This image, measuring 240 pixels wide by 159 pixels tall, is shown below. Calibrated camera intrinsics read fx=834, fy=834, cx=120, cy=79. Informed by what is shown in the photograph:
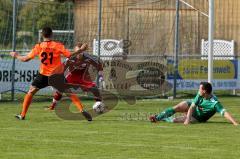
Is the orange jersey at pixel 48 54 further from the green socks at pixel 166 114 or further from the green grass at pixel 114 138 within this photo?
the green socks at pixel 166 114

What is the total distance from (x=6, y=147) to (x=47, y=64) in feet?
18.3

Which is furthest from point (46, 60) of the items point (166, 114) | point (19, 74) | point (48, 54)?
point (19, 74)

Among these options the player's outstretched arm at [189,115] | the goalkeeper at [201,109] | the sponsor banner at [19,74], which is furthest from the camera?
the sponsor banner at [19,74]

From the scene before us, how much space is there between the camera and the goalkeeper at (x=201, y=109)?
57.4 ft

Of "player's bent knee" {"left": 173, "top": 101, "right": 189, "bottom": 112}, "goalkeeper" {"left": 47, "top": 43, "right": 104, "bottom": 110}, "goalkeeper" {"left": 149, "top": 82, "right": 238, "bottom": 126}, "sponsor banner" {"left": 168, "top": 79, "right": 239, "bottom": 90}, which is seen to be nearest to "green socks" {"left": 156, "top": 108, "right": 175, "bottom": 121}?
"goalkeeper" {"left": 149, "top": 82, "right": 238, "bottom": 126}

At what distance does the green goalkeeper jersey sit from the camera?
17.6 m

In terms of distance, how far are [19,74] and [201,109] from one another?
32.1ft

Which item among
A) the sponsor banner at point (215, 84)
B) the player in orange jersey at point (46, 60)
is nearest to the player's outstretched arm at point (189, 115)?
the player in orange jersey at point (46, 60)

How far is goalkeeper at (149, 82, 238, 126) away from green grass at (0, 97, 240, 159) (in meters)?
0.26

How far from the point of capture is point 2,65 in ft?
84.7

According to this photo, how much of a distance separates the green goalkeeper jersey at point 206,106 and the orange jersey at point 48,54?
315cm

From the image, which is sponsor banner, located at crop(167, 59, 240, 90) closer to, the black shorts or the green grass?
the green grass

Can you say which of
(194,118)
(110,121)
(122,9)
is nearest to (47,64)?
(110,121)

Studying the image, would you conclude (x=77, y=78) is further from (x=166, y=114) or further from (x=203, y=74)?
(x=203, y=74)
